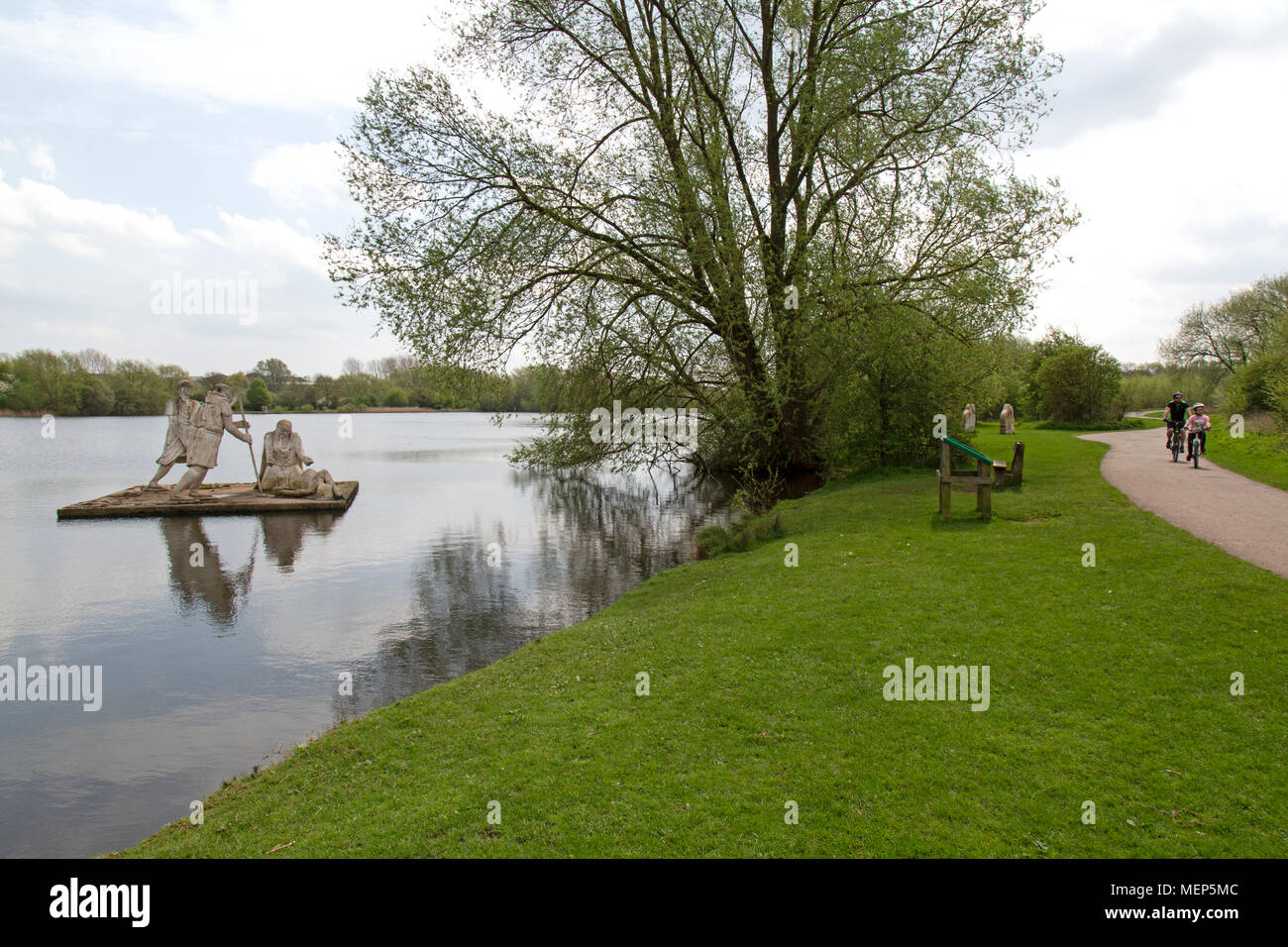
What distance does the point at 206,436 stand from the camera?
2583 cm

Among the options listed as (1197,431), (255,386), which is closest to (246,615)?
(1197,431)

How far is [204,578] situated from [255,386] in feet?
298

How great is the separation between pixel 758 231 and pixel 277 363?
126 meters

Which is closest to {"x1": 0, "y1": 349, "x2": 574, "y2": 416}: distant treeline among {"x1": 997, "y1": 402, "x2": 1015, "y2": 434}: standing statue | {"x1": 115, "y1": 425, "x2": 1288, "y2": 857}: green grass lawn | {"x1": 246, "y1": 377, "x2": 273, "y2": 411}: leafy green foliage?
{"x1": 246, "y1": 377, "x2": 273, "y2": 411}: leafy green foliage

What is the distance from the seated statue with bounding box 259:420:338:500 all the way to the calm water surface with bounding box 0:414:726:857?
1.75m

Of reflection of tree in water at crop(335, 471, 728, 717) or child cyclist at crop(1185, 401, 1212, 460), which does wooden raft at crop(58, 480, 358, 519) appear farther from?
child cyclist at crop(1185, 401, 1212, 460)

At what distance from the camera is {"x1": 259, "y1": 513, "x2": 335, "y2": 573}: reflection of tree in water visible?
17.2 metres

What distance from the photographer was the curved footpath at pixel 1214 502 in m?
10.9

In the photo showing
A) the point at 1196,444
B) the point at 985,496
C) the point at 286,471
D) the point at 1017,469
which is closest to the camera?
the point at 985,496

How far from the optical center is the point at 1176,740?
5.71m

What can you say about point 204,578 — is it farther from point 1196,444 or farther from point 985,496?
point 1196,444

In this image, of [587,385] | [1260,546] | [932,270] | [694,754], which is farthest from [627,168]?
[694,754]

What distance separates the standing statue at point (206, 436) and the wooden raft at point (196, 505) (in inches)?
21.4

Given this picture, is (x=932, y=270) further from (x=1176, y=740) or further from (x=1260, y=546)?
(x=1176, y=740)
